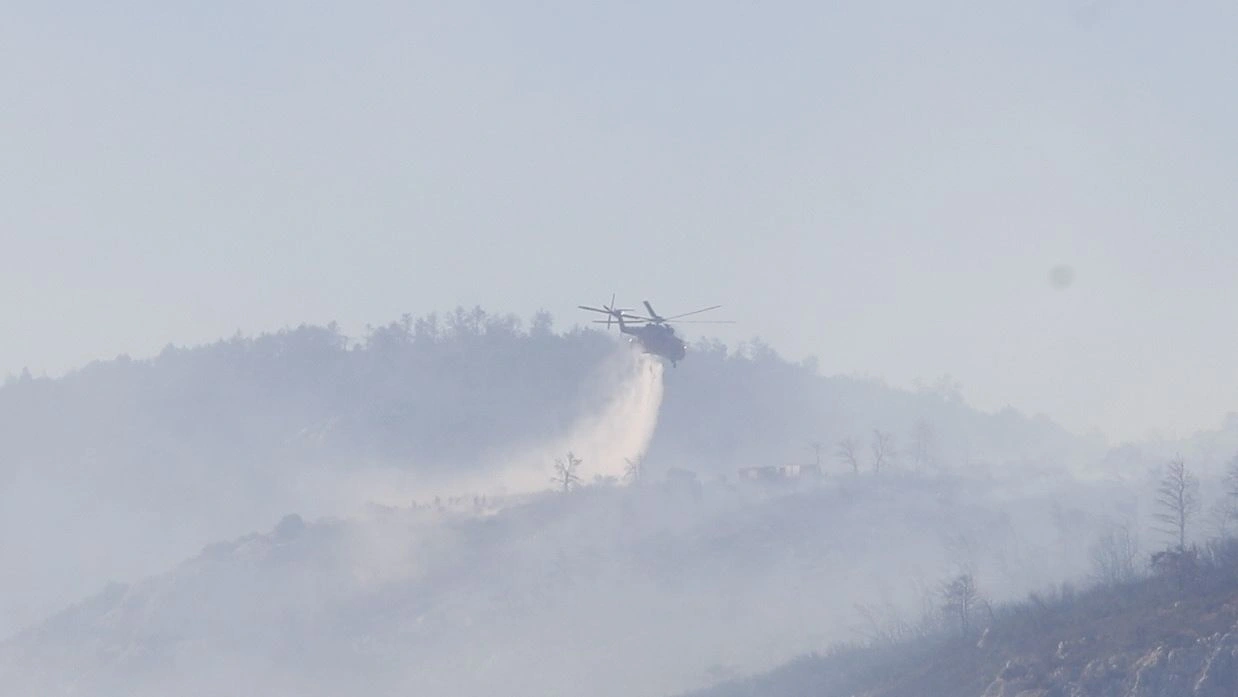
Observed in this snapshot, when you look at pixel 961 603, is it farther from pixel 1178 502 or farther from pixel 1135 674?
pixel 1135 674

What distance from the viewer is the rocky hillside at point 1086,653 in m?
74.1

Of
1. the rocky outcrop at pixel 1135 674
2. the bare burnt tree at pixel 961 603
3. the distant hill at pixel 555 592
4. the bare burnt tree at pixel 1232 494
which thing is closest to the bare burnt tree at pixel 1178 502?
the bare burnt tree at pixel 1232 494

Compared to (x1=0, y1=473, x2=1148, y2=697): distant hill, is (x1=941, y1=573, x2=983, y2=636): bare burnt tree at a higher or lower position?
higher

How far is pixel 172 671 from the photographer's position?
521 feet

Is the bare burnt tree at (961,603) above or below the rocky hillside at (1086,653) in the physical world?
below

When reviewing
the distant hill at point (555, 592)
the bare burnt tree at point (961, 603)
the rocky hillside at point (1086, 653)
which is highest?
the rocky hillside at point (1086, 653)

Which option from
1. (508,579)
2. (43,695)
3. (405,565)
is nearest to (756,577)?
(508,579)

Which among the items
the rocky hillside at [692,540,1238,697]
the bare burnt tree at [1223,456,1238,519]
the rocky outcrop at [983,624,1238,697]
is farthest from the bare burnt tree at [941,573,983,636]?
the rocky outcrop at [983,624,1238,697]

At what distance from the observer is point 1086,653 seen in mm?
81000

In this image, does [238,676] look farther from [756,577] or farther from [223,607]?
[756,577]

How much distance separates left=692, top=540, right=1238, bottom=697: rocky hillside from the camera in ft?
243

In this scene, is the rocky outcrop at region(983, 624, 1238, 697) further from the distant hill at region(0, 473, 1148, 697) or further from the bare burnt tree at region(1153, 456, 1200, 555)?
the bare burnt tree at region(1153, 456, 1200, 555)

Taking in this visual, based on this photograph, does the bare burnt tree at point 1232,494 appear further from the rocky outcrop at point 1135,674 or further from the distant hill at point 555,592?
the rocky outcrop at point 1135,674

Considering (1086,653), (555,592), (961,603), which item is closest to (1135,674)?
(1086,653)
